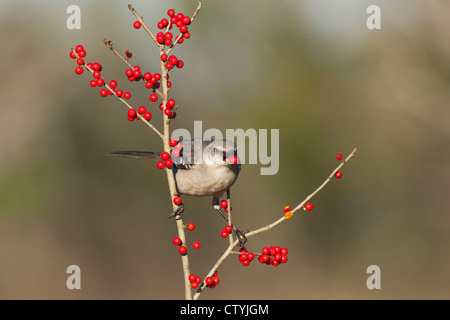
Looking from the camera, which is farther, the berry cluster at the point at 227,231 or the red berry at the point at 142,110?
the berry cluster at the point at 227,231

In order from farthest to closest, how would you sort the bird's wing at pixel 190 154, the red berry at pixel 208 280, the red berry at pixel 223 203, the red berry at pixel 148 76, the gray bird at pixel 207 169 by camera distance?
1. the bird's wing at pixel 190 154
2. the gray bird at pixel 207 169
3. the red berry at pixel 223 203
4. the red berry at pixel 208 280
5. the red berry at pixel 148 76

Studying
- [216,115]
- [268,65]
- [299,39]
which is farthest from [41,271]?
[299,39]

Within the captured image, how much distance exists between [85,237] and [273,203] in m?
4.31

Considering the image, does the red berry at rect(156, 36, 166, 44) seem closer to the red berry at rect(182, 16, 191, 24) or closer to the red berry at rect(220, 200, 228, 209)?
the red berry at rect(182, 16, 191, 24)

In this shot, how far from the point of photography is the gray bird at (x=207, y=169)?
3.85 meters

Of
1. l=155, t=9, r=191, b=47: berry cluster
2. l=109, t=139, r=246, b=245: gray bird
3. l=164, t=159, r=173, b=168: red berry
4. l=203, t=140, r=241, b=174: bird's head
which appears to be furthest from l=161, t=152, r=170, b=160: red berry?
l=203, t=140, r=241, b=174: bird's head

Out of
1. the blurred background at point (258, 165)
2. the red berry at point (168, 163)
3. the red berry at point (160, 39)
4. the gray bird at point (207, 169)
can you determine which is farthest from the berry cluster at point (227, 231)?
the blurred background at point (258, 165)

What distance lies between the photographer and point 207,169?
3945 mm

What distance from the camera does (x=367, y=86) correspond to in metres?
12.3

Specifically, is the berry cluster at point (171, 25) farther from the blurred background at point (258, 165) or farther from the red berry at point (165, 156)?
the blurred background at point (258, 165)

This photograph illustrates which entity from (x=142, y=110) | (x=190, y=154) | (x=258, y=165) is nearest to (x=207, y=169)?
(x=190, y=154)

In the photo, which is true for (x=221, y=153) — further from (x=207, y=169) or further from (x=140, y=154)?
(x=140, y=154)

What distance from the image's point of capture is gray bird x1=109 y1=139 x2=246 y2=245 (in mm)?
3848

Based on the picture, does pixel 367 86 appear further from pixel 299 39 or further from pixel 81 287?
pixel 81 287
